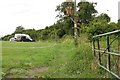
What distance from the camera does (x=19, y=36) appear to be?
131 feet

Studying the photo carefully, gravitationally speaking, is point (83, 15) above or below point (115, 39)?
above

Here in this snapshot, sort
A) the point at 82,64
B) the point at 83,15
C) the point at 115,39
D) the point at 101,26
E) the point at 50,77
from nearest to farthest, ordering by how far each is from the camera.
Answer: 1. the point at 115,39
2. the point at 50,77
3. the point at 82,64
4. the point at 101,26
5. the point at 83,15

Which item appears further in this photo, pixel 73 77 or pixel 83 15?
pixel 83 15

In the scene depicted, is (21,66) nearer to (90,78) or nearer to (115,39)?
(90,78)

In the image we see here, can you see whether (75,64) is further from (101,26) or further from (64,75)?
(101,26)

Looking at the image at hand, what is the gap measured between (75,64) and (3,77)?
2822 mm

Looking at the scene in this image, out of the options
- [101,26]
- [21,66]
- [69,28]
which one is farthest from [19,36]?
[21,66]

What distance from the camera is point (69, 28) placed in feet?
142

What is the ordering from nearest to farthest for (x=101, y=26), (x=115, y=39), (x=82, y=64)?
(x=115, y=39) → (x=82, y=64) → (x=101, y=26)

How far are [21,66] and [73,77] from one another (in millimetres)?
2719

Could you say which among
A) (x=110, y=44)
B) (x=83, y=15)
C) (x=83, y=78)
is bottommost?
(x=83, y=78)

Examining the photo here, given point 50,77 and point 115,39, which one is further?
point 50,77

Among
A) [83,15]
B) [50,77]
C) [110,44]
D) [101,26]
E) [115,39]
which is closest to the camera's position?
[115,39]

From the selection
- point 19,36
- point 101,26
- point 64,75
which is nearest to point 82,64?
point 64,75
